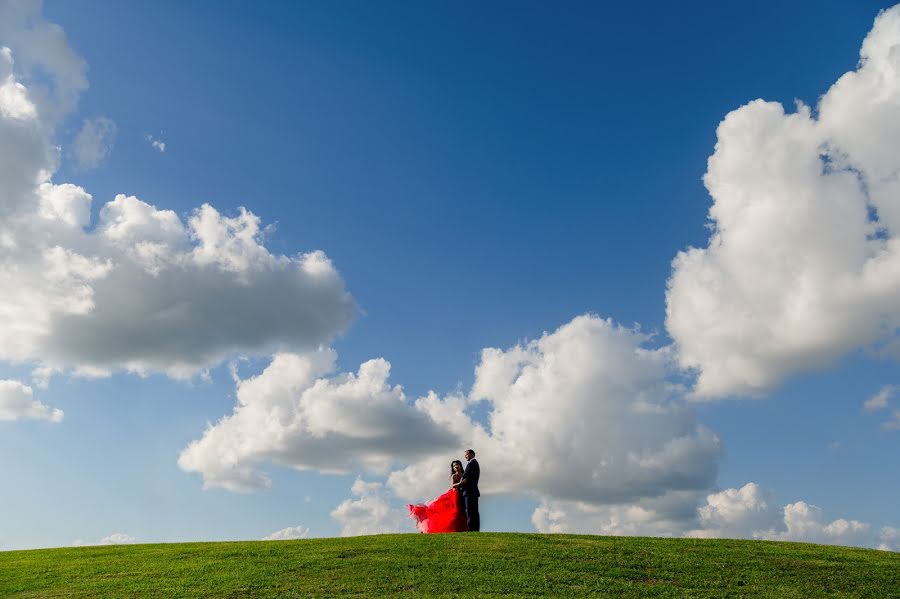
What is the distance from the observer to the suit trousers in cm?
3138

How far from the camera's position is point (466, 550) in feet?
81.7

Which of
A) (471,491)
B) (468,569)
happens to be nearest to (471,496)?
(471,491)

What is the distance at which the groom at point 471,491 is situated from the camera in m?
31.4

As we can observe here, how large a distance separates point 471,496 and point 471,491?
8.4 inches

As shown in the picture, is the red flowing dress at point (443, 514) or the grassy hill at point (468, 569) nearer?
the grassy hill at point (468, 569)

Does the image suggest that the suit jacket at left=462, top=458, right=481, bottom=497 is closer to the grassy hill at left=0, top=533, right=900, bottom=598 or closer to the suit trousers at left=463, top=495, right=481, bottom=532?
the suit trousers at left=463, top=495, right=481, bottom=532

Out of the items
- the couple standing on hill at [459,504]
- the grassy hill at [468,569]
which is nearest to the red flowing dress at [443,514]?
the couple standing on hill at [459,504]

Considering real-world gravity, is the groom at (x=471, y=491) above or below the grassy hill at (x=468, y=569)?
above

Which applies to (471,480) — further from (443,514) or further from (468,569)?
(468,569)

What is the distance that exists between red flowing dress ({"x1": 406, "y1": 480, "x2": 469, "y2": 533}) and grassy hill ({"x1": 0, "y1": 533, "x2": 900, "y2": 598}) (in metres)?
3.72

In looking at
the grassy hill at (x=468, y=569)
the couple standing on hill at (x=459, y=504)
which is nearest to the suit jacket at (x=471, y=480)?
the couple standing on hill at (x=459, y=504)

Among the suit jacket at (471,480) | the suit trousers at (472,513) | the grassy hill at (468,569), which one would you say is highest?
the suit jacket at (471,480)

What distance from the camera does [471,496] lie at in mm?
31453

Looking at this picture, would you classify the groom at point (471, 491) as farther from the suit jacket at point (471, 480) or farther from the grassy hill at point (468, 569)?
the grassy hill at point (468, 569)
